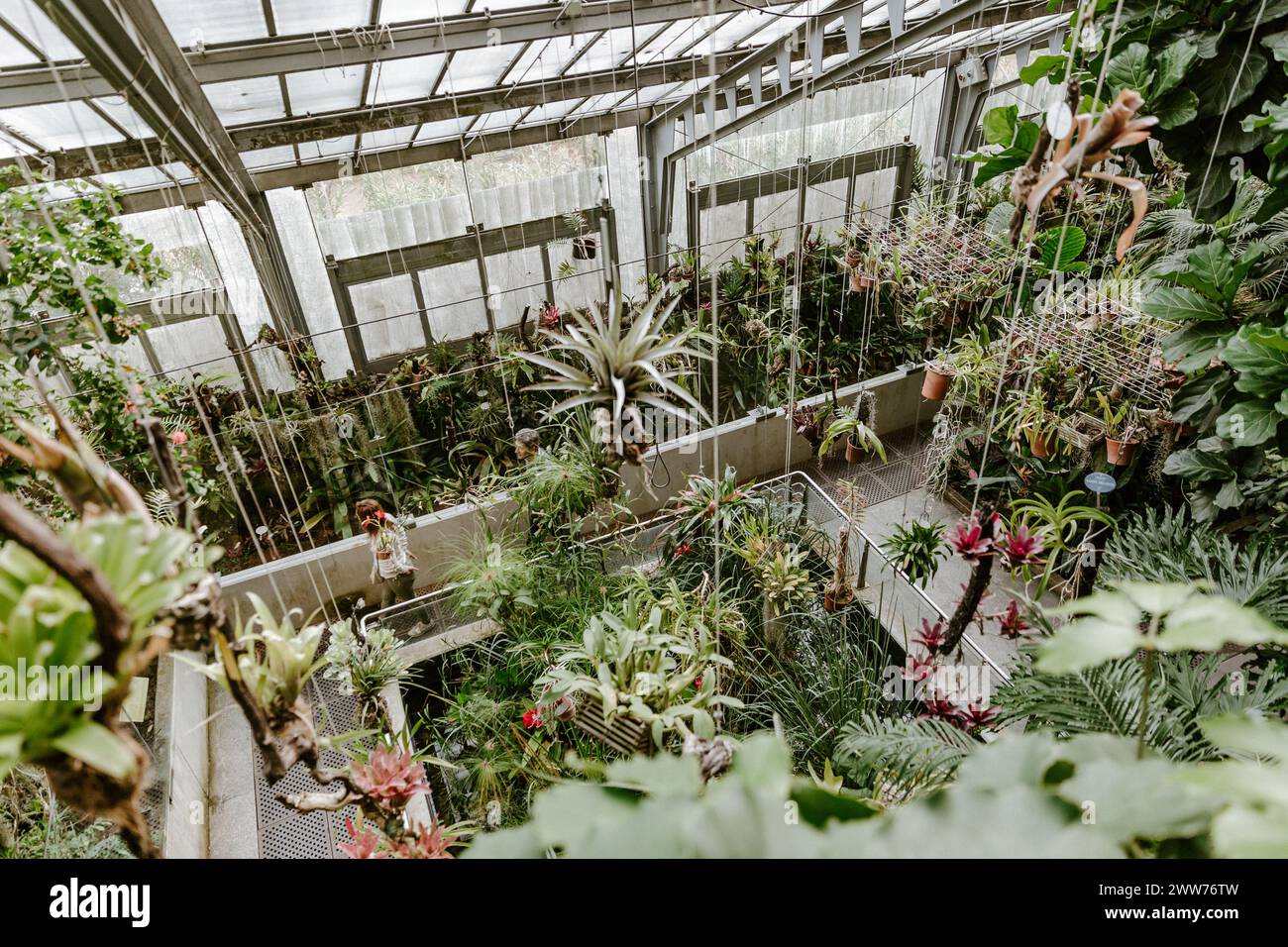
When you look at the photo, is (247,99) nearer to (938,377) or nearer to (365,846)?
(365,846)

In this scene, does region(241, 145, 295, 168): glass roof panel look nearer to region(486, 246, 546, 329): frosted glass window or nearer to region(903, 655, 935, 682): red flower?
region(486, 246, 546, 329): frosted glass window

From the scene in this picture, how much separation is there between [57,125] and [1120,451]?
5100mm

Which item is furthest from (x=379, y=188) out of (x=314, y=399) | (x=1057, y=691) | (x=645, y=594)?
(x=1057, y=691)

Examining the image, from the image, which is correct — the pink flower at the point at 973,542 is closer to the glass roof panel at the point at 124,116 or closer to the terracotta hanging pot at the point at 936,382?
the terracotta hanging pot at the point at 936,382

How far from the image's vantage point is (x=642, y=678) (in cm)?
211

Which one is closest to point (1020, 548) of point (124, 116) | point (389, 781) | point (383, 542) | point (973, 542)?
point (973, 542)

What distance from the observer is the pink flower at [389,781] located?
66.3 inches

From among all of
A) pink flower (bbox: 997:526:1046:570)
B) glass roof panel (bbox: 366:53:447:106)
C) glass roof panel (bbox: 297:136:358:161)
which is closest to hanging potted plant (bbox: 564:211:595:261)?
glass roof panel (bbox: 366:53:447:106)

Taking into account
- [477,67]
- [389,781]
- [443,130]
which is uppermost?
[477,67]

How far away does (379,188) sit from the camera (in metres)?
5.41

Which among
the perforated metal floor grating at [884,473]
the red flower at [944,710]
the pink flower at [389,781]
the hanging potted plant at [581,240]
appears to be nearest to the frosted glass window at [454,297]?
the hanging potted plant at [581,240]

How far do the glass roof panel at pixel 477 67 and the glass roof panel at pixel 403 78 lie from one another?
10 cm

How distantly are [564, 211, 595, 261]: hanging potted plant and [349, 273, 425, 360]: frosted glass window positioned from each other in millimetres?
1424
